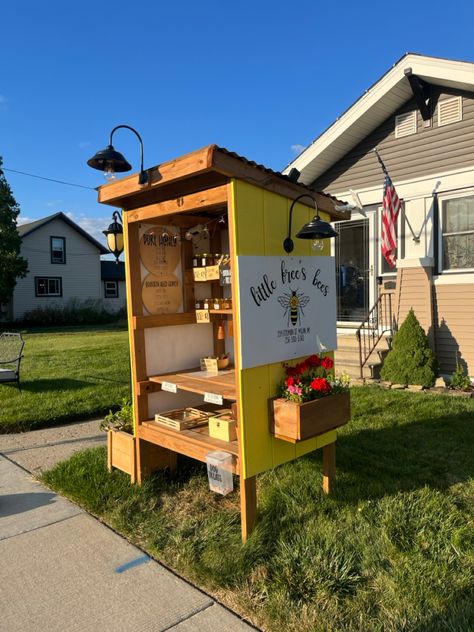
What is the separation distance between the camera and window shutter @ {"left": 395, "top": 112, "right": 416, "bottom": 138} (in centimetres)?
778

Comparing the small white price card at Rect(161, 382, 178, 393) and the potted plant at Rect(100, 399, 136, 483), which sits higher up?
the small white price card at Rect(161, 382, 178, 393)

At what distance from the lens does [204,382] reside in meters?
3.75

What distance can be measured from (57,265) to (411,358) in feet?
85.5

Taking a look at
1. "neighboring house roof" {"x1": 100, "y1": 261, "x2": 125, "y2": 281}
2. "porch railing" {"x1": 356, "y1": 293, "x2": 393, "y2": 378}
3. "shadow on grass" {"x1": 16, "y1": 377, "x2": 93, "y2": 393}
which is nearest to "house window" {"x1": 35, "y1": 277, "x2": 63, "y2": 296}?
"neighboring house roof" {"x1": 100, "y1": 261, "x2": 125, "y2": 281}

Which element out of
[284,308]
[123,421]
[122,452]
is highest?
[284,308]

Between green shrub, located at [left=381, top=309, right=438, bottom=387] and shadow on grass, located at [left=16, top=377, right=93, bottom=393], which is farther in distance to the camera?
shadow on grass, located at [left=16, top=377, right=93, bottom=393]

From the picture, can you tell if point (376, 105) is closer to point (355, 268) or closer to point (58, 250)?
point (355, 268)

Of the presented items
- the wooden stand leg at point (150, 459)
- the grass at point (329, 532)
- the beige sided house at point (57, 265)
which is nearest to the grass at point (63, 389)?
the grass at point (329, 532)

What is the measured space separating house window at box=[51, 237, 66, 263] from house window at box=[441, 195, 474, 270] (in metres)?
25.8

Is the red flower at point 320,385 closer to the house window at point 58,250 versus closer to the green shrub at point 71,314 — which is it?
the green shrub at point 71,314

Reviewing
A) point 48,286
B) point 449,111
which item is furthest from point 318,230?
point 48,286

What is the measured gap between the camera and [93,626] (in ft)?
7.82

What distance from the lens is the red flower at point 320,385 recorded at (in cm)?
324

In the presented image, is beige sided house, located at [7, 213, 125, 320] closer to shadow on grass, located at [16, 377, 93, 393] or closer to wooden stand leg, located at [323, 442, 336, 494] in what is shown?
Answer: shadow on grass, located at [16, 377, 93, 393]
